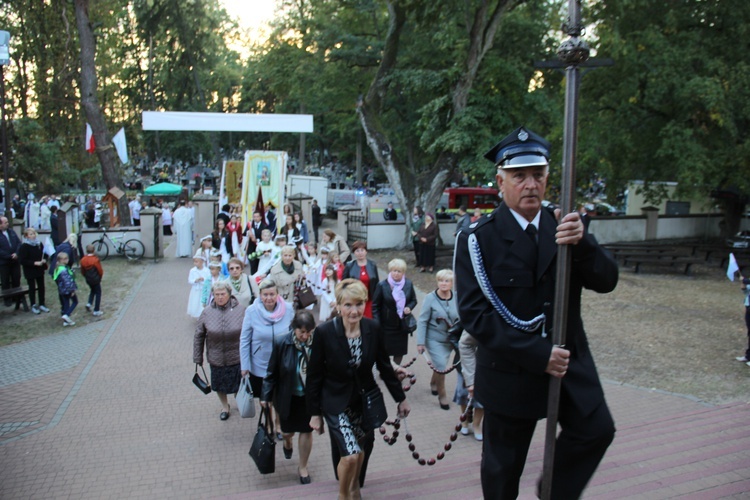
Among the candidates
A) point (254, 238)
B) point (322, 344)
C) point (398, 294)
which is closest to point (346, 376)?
point (322, 344)

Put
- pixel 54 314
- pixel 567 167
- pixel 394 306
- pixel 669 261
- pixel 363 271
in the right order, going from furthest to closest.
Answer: pixel 669 261 < pixel 54 314 < pixel 363 271 < pixel 394 306 < pixel 567 167

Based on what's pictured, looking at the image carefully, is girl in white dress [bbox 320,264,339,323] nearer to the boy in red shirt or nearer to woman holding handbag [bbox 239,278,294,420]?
woman holding handbag [bbox 239,278,294,420]

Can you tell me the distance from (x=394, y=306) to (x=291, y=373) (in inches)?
111

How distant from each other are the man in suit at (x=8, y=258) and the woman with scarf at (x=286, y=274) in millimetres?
6176

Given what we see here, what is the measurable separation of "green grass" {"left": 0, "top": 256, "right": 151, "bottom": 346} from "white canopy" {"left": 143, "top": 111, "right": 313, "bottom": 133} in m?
4.96

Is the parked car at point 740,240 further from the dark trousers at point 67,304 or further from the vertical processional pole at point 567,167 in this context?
the vertical processional pole at point 567,167

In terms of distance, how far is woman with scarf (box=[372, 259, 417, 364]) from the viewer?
319 inches

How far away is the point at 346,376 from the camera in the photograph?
15.6ft

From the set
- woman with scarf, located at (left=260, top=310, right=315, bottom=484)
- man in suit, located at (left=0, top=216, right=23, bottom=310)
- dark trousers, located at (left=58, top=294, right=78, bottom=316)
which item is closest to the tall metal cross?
woman with scarf, located at (left=260, top=310, right=315, bottom=484)

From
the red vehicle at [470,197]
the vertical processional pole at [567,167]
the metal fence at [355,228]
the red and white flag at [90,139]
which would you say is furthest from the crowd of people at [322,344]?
the red vehicle at [470,197]

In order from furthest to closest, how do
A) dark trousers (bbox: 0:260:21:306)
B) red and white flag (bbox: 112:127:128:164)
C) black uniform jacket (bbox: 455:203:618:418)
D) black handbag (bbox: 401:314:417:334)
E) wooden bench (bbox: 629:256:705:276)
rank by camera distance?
1. red and white flag (bbox: 112:127:128:164)
2. wooden bench (bbox: 629:256:705:276)
3. dark trousers (bbox: 0:260:21:306)
4. black handbag (bbox: 401:314:417:334)
5. black uniform jacket (bbox: 455:203:618:418)

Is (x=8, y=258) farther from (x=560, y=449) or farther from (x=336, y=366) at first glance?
(x=560, y=449)

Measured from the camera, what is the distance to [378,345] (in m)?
4.87

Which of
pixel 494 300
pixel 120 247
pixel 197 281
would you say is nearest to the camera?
pixel 494 300
